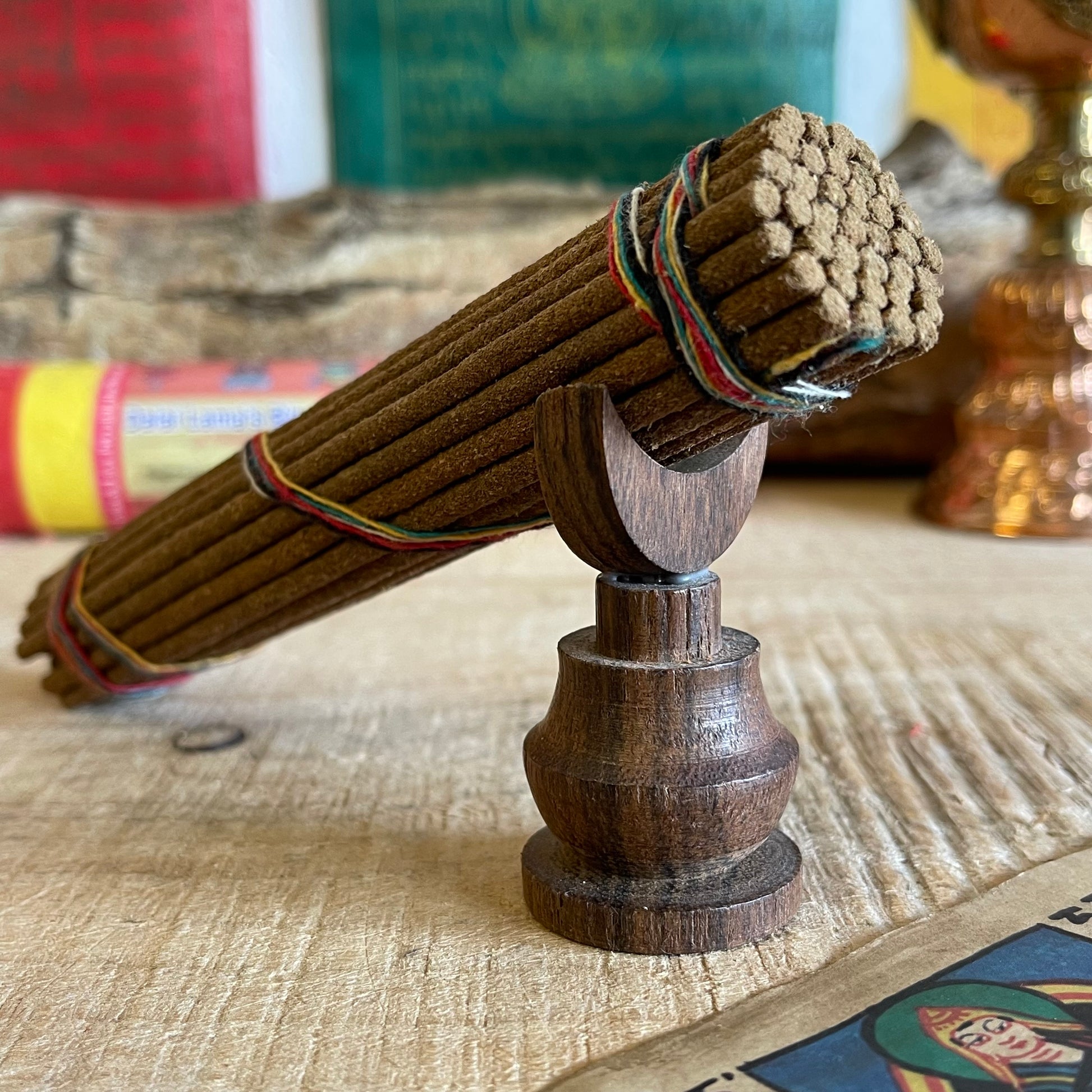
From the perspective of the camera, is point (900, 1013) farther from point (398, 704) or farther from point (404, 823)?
point (398, 704)

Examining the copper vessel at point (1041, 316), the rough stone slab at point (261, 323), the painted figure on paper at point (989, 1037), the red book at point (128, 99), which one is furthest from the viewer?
the red book at point (128, 99)

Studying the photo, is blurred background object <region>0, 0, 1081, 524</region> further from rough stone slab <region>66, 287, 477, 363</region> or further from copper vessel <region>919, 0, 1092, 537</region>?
copper vessel <region>919, 0, 1092, 537</region>

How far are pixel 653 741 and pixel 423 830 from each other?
24 cm

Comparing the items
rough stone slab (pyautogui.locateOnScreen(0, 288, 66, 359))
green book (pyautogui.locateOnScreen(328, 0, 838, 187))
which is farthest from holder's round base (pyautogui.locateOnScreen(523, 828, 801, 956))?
green book (pyautogui.locateOnScreen(328, 0, 838, 187))

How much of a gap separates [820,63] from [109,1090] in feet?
6.49

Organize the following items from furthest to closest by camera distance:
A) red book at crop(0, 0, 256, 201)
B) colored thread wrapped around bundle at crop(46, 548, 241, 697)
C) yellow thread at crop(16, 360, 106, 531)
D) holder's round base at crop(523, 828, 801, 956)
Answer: red book at crop(0, 0, 256, 201) → yellow thread at crop(16, 360, 106, 531) → colored thread wrapped around bundle at crop(46, 548, 241, 697) → holder's round base at crop(523, 828, 801, 956)

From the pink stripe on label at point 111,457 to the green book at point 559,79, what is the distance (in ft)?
2.36

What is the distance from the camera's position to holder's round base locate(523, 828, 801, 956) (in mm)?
675

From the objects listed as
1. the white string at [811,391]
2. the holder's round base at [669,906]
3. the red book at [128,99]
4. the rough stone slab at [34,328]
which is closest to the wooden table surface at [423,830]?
the holder's round base at [669,906]

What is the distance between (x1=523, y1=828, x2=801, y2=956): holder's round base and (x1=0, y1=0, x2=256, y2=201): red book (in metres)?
1.71

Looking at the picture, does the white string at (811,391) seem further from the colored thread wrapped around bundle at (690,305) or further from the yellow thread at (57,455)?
the yellow thread at (57,455)

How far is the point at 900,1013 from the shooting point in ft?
2.02

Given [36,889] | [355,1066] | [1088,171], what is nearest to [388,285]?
[1088,171]

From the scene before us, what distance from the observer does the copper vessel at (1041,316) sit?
5.24 feet
